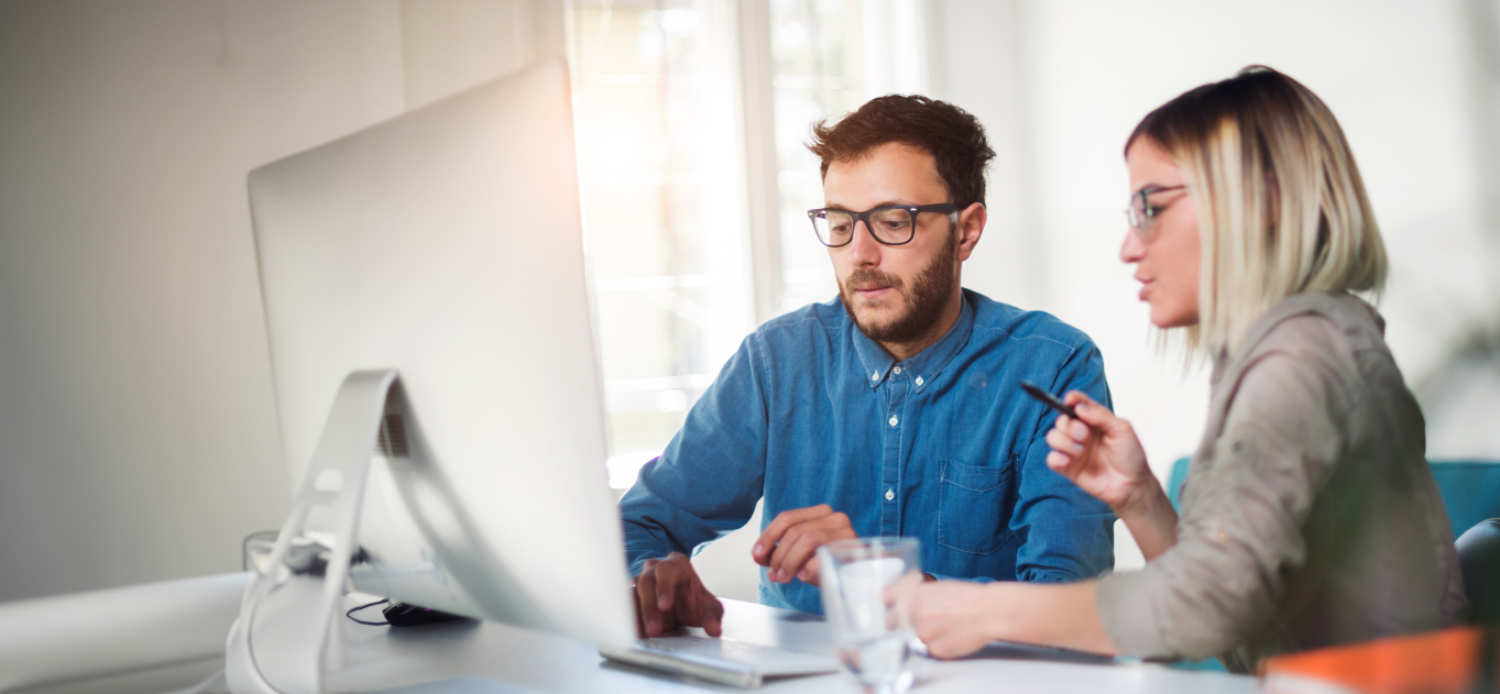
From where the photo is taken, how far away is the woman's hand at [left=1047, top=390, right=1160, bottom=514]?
31.3 inches

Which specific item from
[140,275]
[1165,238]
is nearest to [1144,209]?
[1165,238]

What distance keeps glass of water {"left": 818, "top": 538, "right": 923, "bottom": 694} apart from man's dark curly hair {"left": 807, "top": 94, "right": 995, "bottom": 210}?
880mm

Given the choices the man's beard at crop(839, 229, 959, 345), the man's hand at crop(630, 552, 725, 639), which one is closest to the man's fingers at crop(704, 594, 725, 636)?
the man's hand at crop(630, 552, 725, 639)

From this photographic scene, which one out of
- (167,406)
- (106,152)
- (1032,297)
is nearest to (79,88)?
(106,152)

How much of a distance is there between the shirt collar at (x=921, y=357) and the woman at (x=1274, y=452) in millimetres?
559

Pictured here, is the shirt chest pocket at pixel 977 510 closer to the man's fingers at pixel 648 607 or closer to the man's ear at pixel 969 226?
the man's ear at pixel 969 226

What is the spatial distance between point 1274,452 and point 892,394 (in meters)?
0.70

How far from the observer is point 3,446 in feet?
4.63

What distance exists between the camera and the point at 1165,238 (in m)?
0.79

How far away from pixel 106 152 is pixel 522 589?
1360 mm

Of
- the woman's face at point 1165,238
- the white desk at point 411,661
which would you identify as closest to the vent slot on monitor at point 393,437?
the white desk at point 411,661

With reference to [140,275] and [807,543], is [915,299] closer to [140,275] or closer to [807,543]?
[807,543]

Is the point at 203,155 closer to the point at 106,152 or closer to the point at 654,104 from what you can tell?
the point at 106,152

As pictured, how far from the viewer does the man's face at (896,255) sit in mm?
1341
